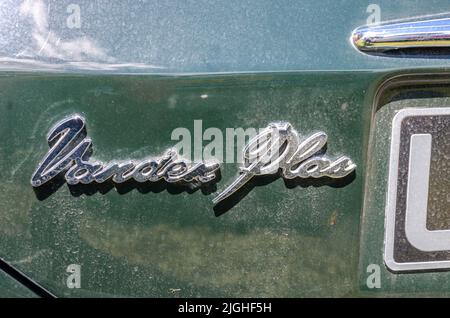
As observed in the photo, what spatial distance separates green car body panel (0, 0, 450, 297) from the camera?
1673mm

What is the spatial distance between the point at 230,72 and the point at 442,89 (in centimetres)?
52

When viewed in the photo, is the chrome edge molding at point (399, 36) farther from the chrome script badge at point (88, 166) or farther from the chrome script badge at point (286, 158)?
the chrome script badge at point (88, 166)

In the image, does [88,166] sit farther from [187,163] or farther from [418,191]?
[418,191]

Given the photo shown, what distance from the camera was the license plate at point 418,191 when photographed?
5.69ft

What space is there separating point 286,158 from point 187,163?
0.23m

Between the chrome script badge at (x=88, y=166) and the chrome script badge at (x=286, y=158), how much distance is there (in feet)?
0.25

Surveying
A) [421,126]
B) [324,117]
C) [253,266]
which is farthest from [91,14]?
[421,126]

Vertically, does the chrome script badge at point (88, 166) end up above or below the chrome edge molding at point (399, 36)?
Answer: below

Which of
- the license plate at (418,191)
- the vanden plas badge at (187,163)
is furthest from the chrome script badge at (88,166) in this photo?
the license plate at (418,191)

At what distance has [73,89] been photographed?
1.66 meters

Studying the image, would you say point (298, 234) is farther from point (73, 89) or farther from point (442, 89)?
point (73, 89)

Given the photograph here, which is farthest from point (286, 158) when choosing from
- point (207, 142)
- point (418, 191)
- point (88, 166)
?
point (88, 166)

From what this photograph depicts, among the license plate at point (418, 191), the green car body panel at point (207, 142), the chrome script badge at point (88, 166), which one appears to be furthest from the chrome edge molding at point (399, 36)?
the chrome script badge at point (88, 166)
